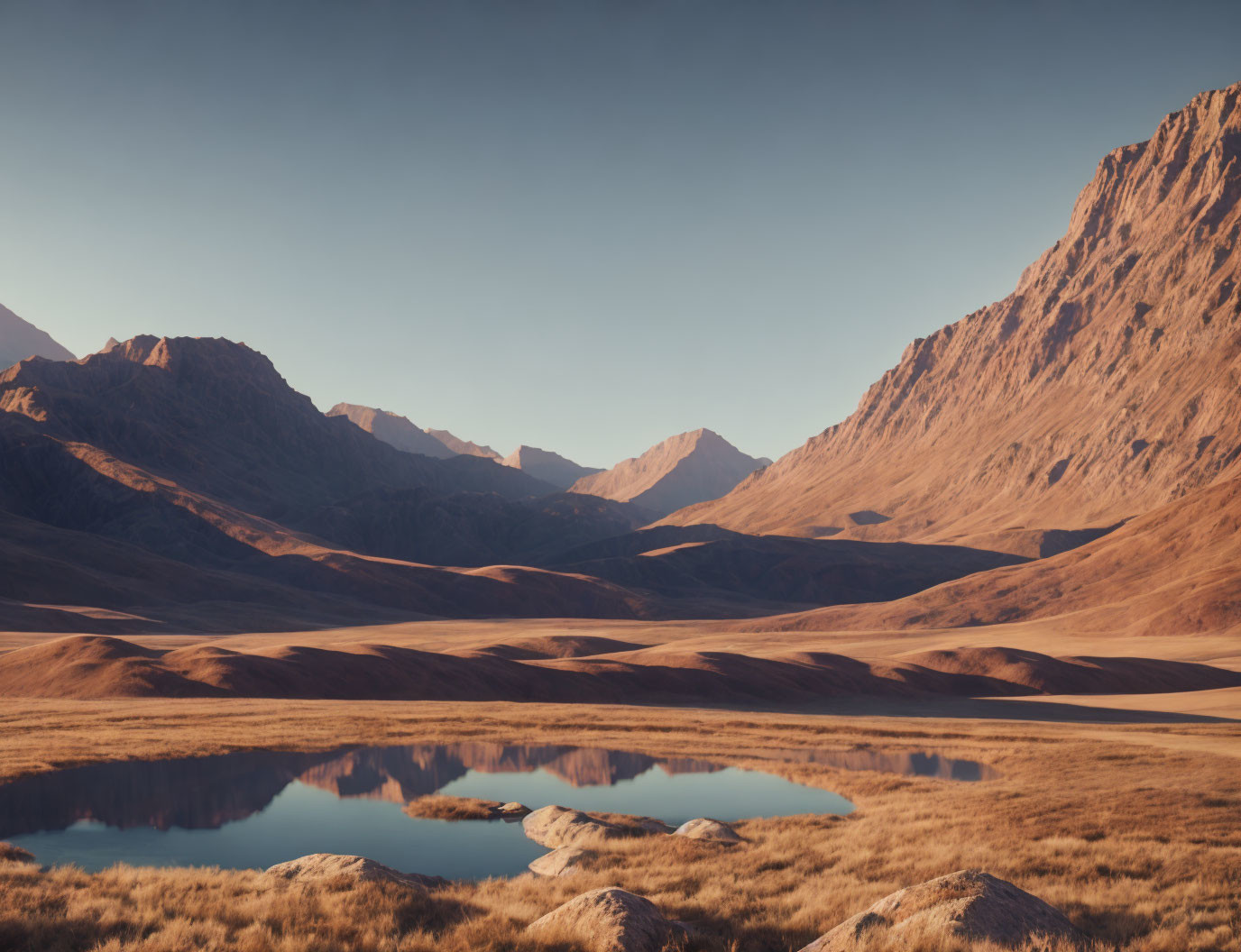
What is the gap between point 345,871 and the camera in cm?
1623

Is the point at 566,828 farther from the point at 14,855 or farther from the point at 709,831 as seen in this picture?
the point at 14,855

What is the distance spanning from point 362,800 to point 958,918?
21.3 m

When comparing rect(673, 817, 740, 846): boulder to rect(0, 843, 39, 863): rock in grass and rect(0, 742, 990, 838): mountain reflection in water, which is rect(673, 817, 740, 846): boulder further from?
rect(0, 843, 39, 863): rock in grass

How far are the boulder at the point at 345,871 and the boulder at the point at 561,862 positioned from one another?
2.37 m

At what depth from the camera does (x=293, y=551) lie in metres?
183

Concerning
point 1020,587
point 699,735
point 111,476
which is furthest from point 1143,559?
point 111,476

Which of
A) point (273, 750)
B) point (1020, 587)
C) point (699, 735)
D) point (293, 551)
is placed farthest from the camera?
point (293, 551)

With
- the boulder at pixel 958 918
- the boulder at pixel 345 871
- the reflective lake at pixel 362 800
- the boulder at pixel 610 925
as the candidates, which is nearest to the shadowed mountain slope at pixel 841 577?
the reflective lake at pixel 362 800

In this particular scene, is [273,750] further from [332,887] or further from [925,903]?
[925,903]

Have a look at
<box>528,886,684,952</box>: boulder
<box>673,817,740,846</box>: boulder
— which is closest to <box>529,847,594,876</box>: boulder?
<box>673,817,740,846</box>: boulder

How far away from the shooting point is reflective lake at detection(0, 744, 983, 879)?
73.3ft

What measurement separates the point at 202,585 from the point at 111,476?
220 feet

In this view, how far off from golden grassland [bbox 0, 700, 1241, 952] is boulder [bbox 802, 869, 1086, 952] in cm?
43

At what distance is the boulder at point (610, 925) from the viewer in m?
12.1
